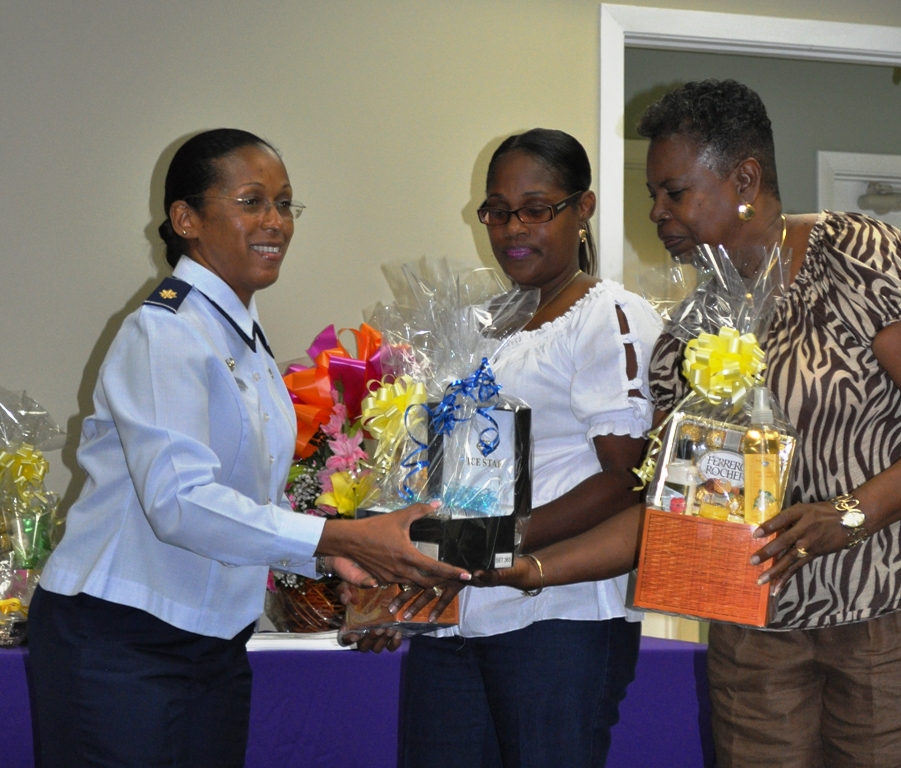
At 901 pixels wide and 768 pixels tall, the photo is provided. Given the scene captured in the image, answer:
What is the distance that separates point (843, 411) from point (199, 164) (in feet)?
3.70

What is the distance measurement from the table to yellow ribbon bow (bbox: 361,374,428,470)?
0.70m

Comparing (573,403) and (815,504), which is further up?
(573,403)

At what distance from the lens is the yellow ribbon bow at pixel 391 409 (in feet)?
5.37

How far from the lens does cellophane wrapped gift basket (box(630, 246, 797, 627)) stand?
4.42 ft

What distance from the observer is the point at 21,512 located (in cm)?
225

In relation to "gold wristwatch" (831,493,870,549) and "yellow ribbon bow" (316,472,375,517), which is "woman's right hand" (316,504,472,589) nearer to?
"yellow ribbon bow" (316,472,375,517)

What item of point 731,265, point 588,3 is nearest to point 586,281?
point 731,265

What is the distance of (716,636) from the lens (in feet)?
5.30

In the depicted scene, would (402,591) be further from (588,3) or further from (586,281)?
(588,3)

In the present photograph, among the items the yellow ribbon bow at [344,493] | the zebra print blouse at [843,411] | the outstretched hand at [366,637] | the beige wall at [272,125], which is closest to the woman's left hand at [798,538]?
the zebra print blouse at [843,411]

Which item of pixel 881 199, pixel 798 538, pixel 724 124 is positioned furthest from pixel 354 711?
pixel 881 199

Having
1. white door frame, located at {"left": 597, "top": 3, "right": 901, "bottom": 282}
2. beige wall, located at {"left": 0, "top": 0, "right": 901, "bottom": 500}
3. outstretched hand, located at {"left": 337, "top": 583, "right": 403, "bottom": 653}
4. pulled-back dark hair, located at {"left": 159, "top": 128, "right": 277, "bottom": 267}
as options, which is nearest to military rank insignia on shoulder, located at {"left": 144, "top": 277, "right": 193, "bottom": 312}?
pulled-back dark hair, located at {"left": 159, "top": 128, "right": 277, "bottom": 267}

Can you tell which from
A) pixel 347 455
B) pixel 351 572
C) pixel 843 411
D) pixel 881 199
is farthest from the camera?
pixel 881 199

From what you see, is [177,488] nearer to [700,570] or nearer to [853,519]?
[700,570]
